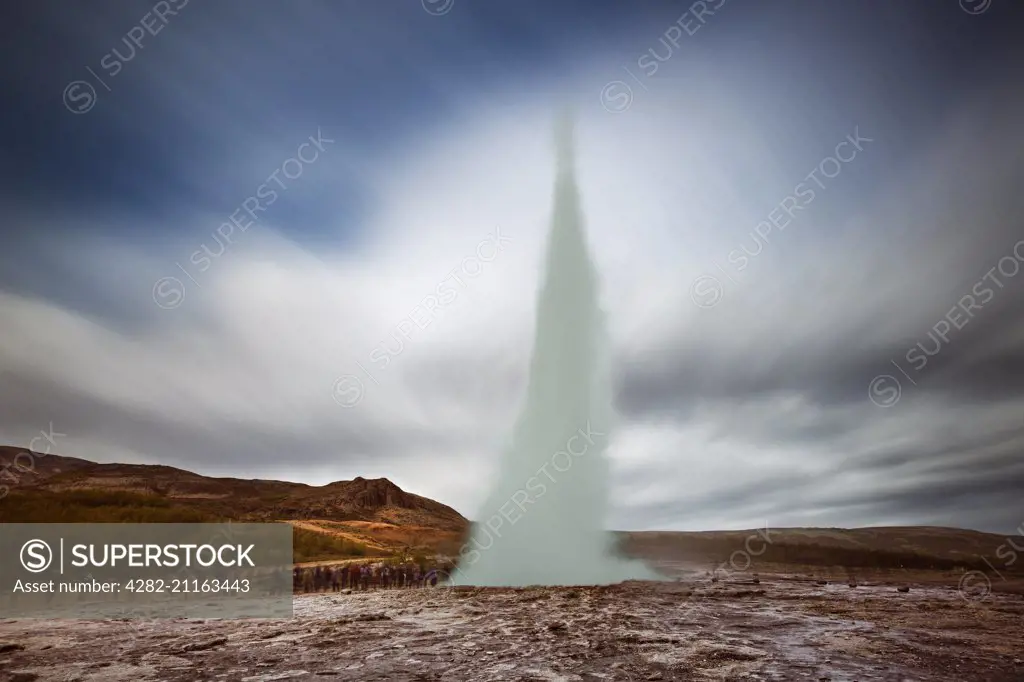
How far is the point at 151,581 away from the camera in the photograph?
87.1 feet

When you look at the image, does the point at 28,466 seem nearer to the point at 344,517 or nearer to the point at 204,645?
the point at 344,517

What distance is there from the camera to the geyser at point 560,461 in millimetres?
26297

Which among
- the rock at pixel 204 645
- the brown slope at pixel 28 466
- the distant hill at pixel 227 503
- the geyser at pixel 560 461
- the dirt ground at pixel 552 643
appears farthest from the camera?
the brown slope at pixel 28 466

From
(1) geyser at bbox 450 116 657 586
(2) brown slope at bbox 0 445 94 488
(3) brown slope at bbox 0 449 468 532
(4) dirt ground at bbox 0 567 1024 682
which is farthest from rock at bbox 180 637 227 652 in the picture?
(2) brown slope at bbox 0 445 94 488

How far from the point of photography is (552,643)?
10977mm

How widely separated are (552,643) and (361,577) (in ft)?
72.3

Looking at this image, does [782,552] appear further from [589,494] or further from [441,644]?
[441,644]

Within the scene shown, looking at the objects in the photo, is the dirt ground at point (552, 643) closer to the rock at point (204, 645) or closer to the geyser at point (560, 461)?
the rock at point (204, 645)

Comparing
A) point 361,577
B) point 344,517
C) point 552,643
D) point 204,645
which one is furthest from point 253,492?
point 552,643

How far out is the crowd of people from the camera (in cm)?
2798

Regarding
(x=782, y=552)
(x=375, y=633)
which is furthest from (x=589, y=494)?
(x=782, y=552)

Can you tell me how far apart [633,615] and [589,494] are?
554 inches

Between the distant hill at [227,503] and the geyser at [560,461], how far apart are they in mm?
22947

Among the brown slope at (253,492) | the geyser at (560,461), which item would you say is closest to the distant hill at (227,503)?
the brown slope at (253,492)
